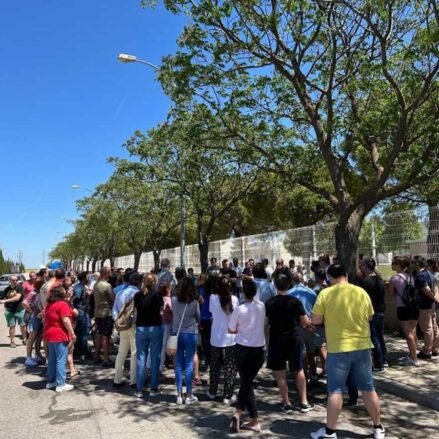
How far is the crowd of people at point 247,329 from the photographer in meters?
Answer: 5.17

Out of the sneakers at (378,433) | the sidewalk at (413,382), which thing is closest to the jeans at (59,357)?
the sneakers at (378,433)

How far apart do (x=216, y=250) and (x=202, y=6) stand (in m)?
15.7

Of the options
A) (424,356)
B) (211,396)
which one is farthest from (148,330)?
(424,356)

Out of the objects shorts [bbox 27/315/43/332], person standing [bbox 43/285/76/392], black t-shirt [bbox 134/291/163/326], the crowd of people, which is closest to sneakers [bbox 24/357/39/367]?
the crowd of people

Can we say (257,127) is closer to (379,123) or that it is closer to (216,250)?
(379,123)

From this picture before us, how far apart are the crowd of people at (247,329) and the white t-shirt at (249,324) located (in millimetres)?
12

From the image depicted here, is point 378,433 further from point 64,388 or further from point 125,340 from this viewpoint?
point 64,388

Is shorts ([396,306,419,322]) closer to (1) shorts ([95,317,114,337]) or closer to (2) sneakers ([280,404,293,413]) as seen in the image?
(2) sneakers ([280,404,293,413])

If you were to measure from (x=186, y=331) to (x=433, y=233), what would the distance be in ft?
21.3

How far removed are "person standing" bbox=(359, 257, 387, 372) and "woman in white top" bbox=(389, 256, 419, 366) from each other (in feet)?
1.81

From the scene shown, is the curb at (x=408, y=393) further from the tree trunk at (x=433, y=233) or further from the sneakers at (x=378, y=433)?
the tree trunk at (x=433, y=233)

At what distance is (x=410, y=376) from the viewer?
749 centimetres

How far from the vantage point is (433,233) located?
10.6m

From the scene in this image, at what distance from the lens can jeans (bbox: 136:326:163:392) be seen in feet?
23.5
